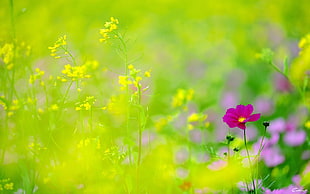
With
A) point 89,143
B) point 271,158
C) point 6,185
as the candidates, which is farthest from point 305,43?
point 6,185

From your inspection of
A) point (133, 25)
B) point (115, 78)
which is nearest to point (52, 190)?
point (115, 78)

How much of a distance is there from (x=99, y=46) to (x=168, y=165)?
3.40ft

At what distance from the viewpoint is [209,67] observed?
2.25m

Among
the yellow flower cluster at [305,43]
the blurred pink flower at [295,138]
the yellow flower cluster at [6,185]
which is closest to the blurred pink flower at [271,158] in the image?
the blurred pink flower at [295,138]

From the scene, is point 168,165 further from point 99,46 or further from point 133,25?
point 133,25

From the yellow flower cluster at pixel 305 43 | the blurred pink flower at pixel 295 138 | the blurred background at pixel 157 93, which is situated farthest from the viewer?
the blurred pink flower at pixel 295 138

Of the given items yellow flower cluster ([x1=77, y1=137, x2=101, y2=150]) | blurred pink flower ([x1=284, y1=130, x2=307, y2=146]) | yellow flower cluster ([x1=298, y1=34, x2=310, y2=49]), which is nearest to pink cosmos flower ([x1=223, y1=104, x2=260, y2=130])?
yellow flower cluster ([x1=77, y1=137, x2=101, y2=150])

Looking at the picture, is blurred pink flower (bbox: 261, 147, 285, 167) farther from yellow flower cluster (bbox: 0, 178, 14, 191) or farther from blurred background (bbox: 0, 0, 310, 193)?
yellow flower cluster (bbox: 0, 178, 14, 191)

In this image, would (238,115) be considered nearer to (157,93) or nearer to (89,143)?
(157,93)

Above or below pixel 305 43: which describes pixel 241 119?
below

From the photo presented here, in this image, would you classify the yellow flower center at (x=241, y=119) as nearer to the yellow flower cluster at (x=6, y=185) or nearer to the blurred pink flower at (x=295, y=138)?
the yellow flower cluster at (x=6, y=185)

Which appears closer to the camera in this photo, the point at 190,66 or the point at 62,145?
the point at 62,145

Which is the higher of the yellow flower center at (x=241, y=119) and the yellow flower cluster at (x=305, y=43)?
the yellow flower cluster at (x=305, y=43)

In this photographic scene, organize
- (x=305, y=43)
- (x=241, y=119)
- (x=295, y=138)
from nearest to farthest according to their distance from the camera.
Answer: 1. (x=241, y=119)
2. (x=305, y=43)
3. (x=295, y=138)
